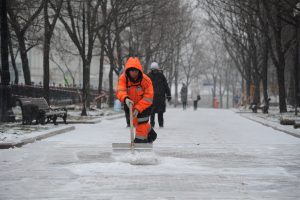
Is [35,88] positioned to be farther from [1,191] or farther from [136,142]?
[1,191]

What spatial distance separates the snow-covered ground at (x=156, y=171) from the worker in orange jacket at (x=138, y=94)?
547 millimetres

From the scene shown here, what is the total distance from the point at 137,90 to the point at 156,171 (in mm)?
1888

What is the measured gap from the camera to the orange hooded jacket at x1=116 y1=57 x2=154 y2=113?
1058 centimetres

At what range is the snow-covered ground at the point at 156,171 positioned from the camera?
24.6ft

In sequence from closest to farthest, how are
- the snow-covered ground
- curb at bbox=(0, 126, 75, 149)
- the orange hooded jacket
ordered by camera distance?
the snow-covered ground
the orange hooded jacket
curb at bbox=(0, 126, 75, 149)

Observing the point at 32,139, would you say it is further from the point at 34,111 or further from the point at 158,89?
the point at 158,89

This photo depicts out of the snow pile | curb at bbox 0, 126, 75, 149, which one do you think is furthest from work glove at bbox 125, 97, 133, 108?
curb at bbox 0, 126, 75, 149

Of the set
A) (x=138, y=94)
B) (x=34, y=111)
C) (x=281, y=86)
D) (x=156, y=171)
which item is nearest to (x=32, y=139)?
(x=138, y=94)

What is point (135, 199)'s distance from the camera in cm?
704

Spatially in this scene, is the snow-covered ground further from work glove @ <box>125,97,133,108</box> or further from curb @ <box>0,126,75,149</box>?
work glove @ <box>125,97,133,108</box>

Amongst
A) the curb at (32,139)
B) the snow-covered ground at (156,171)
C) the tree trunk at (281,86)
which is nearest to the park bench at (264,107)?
the tree trunk at (281,86)

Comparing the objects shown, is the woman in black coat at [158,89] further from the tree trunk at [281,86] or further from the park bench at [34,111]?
the tree trunk at [281,86]

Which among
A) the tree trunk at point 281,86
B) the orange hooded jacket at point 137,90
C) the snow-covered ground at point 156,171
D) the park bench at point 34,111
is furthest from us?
the tree trunk at point 281,86

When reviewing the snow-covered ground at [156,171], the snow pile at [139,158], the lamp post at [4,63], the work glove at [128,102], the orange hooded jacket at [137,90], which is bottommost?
the snow-covered ground at [156,171]
